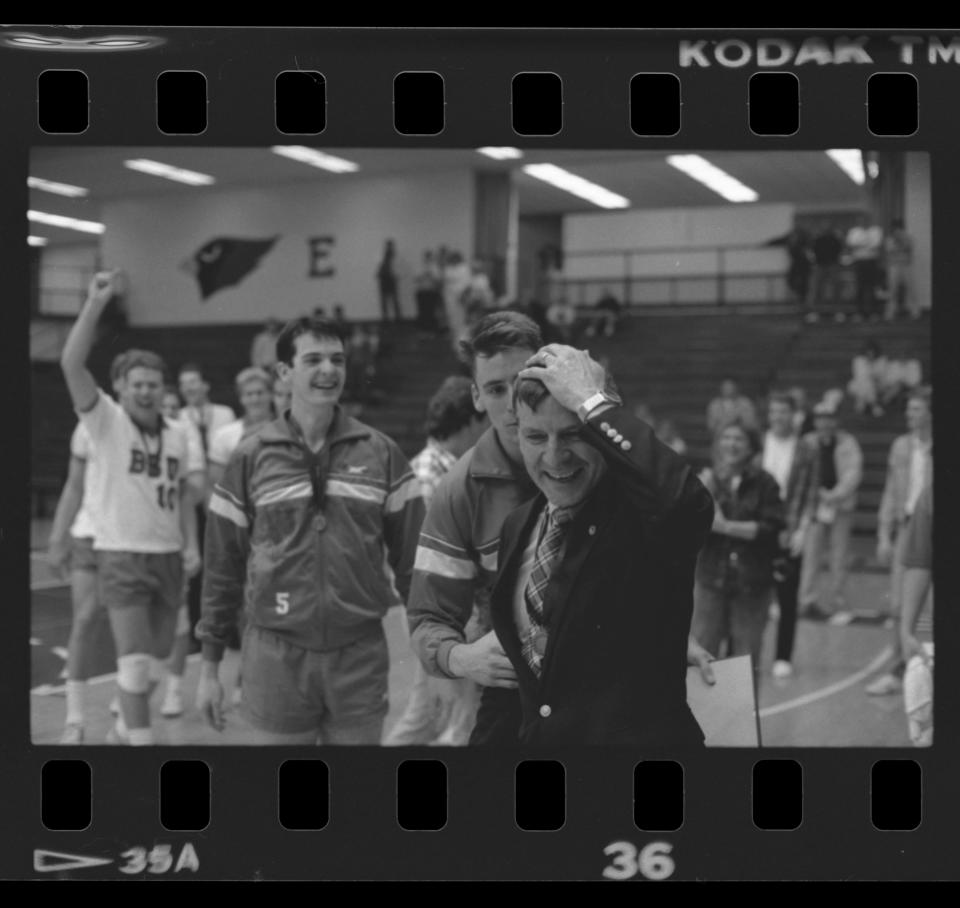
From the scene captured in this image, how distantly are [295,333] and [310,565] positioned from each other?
0.74m

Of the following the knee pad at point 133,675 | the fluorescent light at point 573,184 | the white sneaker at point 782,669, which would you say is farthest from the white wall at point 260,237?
the white sneaker at point 782,669

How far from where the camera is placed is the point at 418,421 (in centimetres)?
452

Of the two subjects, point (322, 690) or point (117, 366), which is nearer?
point (322, 690)

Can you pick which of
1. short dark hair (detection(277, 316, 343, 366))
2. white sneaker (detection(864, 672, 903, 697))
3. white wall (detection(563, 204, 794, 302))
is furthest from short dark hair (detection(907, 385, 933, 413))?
short dark hair (detection(277, 316, 343, 366))

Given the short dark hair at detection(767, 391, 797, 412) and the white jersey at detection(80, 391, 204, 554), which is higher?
the short dark hair at detection(767, 391, 797, 412)

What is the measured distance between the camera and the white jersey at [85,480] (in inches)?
181

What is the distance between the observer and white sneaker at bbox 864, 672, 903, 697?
5.35 meters

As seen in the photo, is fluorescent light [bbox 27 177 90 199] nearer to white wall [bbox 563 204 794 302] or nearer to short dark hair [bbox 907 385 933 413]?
white wall [bbox 563 204 794 302]

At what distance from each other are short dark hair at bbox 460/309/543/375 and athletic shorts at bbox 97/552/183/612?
50.9 inches

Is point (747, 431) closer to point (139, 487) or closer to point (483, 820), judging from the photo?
point (483, 820)

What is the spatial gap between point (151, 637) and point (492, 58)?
2.24m

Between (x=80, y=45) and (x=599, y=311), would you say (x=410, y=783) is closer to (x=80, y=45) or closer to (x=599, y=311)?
(x=599, y=311)

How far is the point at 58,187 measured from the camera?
4.45 meters

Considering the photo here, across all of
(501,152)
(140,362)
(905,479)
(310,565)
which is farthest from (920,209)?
(140,362)
